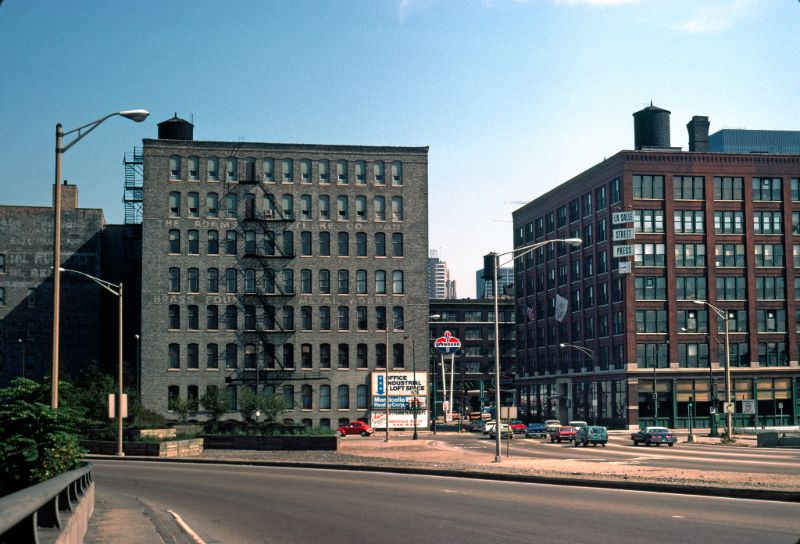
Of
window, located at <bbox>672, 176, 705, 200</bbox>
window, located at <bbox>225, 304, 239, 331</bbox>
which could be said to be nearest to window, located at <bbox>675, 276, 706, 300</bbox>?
window, located at <bbox>672, 176, 705, 200</bbox>

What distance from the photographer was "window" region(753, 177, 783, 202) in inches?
4156

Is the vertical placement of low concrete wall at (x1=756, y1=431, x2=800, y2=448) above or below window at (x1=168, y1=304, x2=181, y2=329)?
below

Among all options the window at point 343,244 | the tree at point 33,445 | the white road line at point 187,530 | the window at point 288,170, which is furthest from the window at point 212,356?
the tree at point 33,445

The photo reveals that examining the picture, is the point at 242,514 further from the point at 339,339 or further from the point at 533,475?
the point at 339,339

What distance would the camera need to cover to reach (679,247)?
341ft

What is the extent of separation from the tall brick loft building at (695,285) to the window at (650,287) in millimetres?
107

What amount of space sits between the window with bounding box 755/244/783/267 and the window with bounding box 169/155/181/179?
203ft

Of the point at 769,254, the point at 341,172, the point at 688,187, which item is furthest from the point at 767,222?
the point at 341,172

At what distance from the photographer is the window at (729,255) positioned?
104500mm

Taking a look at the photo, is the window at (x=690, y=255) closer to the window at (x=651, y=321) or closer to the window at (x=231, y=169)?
the window at (x=651, y=321)

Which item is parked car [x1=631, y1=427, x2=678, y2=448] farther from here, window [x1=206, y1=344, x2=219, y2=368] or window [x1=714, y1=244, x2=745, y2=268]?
window [x1=206, y1=344, x2=219, y2=368]

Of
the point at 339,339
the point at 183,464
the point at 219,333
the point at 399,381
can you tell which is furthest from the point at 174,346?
the point at 183,464

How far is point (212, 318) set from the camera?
3780 inches

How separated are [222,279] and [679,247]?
4832cm
